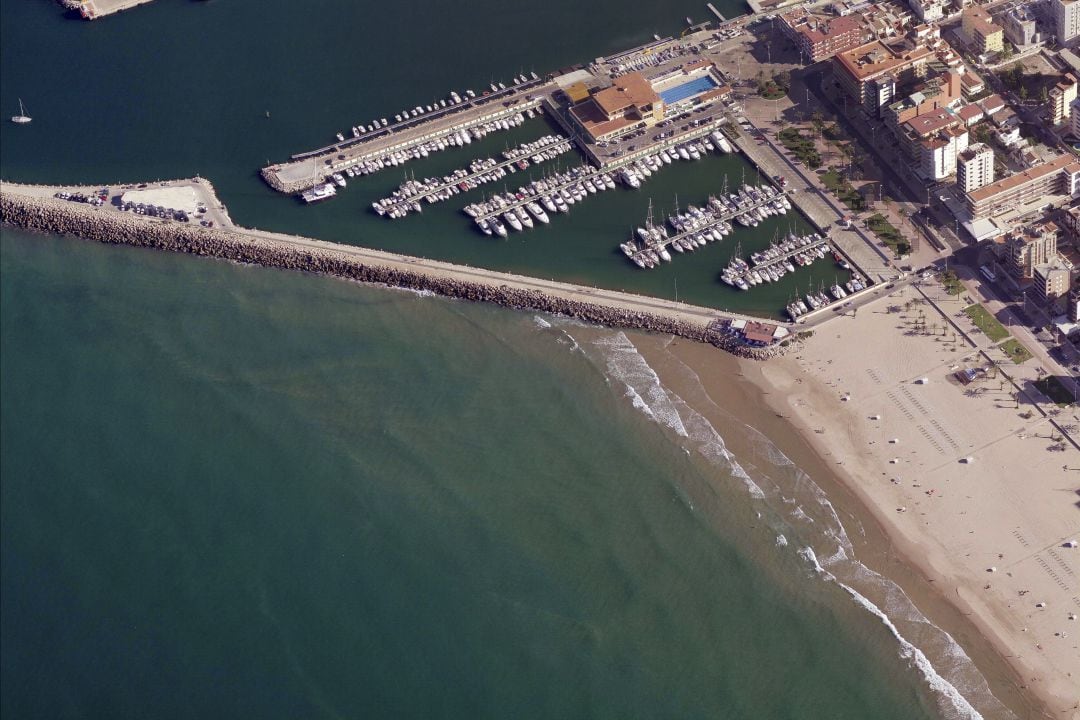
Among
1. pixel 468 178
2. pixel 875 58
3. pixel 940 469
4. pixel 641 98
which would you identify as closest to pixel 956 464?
pixel 940 469

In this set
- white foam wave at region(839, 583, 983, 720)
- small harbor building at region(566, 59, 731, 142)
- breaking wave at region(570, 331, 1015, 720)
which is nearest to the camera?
white foam wave at region(839, 583, 983, 720)

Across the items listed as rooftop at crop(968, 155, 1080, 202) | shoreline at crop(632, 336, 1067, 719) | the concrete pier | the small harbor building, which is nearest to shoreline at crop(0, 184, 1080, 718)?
shoreline at crop(632, 336, 1067, 719)

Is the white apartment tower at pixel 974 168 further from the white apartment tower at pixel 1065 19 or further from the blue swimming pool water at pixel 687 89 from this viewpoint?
the blue swimming pool water at pixel 687 89

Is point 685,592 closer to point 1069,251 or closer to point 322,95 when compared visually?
point 1069,251

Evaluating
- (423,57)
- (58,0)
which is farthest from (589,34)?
(58,0)

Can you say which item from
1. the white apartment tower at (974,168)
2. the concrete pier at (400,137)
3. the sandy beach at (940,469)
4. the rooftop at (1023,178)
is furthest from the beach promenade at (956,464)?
the concrete pier at (400,137)

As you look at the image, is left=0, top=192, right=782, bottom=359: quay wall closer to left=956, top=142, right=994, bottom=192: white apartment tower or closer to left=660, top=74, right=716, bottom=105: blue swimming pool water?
left=956, top=142, right=994, bottom=192: white apartment tower

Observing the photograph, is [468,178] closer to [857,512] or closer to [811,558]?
[857,512]
